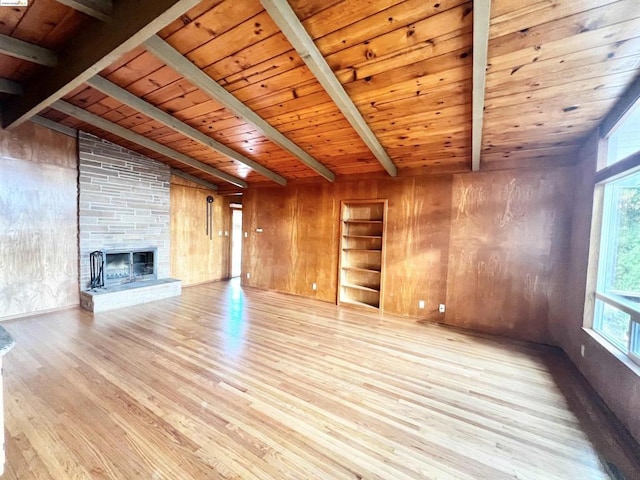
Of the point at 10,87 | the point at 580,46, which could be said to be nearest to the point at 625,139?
the point at 580,46

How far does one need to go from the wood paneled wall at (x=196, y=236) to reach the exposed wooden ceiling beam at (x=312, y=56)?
4.70m

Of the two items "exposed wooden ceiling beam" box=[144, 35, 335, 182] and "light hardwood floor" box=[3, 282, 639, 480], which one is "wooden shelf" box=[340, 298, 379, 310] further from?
"exposed wooden ceiling beam" box=[144, 35, 335, 182]

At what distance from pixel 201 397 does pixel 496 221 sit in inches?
164

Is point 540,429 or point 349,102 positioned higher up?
point 349,102

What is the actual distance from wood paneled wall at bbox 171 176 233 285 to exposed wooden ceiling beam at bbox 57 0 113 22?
4079 mm

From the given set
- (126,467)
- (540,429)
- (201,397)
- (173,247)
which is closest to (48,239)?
(173,247)

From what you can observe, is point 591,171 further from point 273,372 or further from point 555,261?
point 273,372

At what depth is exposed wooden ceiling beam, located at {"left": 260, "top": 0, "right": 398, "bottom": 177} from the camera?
1.81 m

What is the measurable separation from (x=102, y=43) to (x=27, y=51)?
41.2 inches

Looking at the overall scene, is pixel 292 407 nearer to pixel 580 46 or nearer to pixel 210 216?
pixel 580 46

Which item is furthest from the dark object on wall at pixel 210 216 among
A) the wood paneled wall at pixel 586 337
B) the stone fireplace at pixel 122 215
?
the wood paneled wall at pixel 586 337

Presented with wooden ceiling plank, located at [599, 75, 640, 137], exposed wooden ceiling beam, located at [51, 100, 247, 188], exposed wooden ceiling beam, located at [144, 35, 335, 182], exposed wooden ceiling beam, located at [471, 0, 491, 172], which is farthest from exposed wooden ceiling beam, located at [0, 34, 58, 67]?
wooden ceiling plank, located at [599, 75, 640, 137]

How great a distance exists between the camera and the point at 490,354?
3209mm

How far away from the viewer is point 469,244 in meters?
3.98
